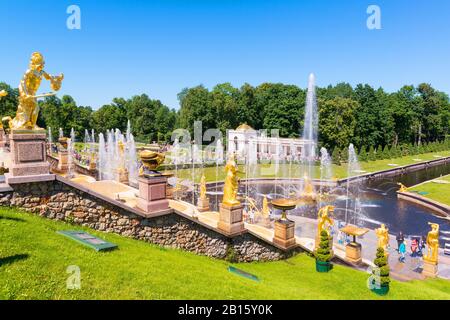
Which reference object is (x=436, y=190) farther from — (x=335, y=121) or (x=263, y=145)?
(x=263, y=145)

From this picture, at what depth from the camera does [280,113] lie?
67.4 meters

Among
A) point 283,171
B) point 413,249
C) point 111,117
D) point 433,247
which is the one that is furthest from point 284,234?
point 111,117

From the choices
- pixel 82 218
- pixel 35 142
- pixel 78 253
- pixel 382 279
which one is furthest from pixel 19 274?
pixel 382 279

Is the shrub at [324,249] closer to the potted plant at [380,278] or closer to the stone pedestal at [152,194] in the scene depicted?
the potted plant at [380,278]

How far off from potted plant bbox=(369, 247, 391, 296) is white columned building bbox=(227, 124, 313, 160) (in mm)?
45039

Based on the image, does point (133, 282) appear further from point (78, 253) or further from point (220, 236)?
point (220, 236)

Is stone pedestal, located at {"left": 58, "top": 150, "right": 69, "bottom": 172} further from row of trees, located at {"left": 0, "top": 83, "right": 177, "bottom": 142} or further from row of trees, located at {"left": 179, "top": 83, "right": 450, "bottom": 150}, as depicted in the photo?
row of trees, located at {"left": 0, "top": 83, "right": 177, "bottom": 142}

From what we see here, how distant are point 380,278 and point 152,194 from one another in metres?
7.81

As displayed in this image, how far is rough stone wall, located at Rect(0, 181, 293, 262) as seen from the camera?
996 cm

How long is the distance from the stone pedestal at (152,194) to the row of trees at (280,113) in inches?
2051

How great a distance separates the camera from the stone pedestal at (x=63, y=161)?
20797 millimetres

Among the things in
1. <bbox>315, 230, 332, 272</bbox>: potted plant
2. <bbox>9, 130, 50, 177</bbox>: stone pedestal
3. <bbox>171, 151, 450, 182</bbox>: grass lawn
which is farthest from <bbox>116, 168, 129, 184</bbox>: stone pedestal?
<bbox>171, 151, 450, 182</bbox>: grass lawn

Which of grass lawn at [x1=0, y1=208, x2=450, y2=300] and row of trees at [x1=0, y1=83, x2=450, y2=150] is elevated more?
row of trees at [x1=0, y1=83, x2=450, y2=150]

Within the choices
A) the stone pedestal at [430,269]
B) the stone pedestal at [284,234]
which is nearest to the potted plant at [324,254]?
the stone pedestal at [284,234]
